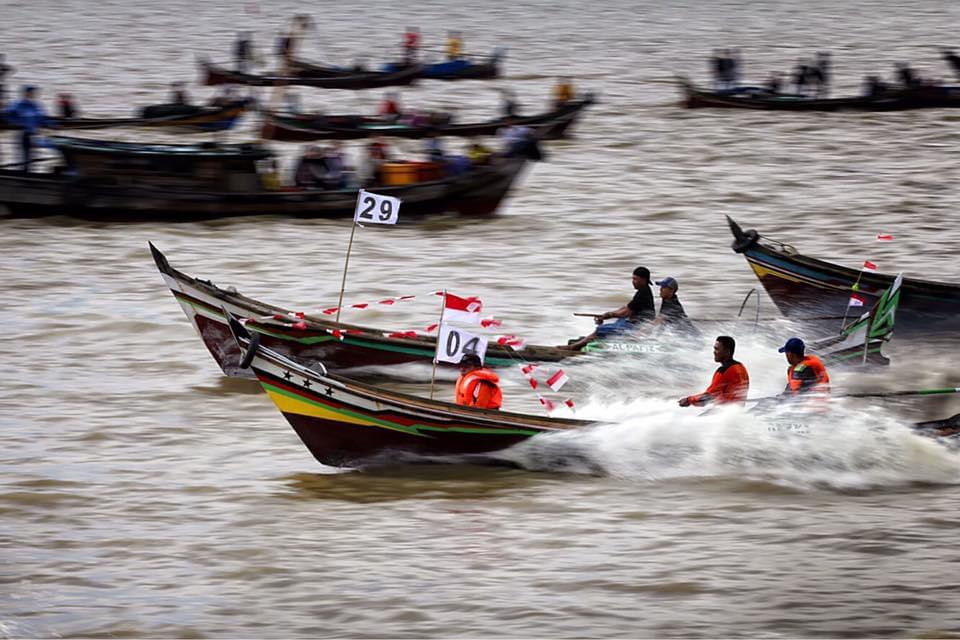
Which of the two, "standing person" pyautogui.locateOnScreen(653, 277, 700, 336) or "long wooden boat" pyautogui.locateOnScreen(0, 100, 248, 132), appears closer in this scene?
"standing person" pyautogui.locateOnScreen(653, 277, 700, 336)

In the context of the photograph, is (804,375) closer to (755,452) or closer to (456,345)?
(755,452)

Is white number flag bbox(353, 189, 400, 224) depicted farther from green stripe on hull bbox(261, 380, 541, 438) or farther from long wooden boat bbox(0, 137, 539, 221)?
long wooden boat bbox(0, 137, 539, 221)

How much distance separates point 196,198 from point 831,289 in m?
10.6

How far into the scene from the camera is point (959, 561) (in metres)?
10.7

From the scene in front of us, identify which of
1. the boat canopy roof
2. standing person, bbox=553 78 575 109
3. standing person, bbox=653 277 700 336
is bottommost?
standing person, bbox=653 277 700 336

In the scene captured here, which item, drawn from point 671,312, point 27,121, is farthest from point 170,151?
point 671,312

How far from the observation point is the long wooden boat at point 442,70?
38.7 metres

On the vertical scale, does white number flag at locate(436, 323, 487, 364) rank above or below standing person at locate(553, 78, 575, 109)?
below

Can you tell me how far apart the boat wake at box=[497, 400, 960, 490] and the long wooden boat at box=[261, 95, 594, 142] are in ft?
55.5

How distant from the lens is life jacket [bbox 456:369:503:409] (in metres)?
12.4

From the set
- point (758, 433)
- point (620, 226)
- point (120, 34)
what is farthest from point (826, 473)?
point (120, 34)

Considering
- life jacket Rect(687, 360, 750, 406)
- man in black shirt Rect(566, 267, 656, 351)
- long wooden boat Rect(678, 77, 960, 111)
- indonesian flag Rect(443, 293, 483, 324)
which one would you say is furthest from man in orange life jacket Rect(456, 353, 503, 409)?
long wooden boat Rect(678, 77, 960, 111)

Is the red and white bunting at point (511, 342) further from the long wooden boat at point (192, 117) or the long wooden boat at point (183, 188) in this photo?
the long wooden boat at point (192, 117)

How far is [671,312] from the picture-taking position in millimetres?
15281
